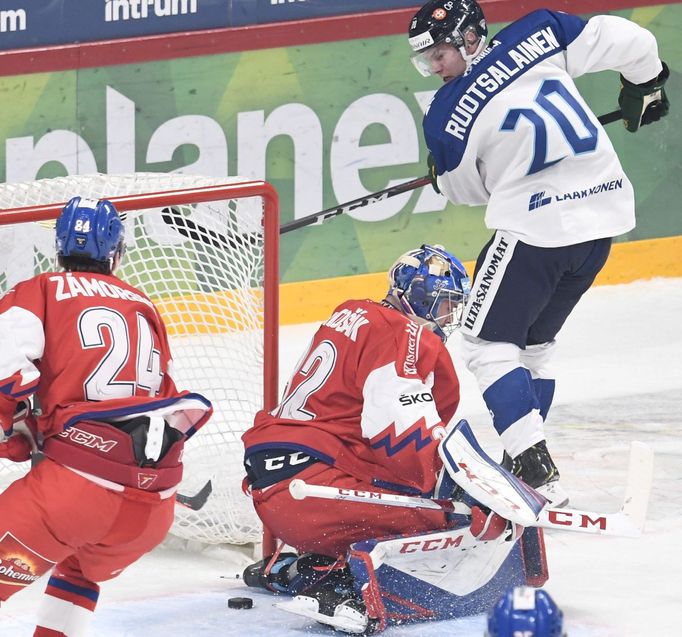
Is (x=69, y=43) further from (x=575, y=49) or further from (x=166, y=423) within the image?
(x=166, y=423)

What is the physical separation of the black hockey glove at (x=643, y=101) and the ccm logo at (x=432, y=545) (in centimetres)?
145

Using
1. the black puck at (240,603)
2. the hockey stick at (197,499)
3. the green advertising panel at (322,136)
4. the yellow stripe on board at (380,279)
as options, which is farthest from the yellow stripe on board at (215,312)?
the green advertising panel at (322,136)

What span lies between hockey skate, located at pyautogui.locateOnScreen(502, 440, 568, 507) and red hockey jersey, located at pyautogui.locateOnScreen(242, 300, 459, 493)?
1.05 feet

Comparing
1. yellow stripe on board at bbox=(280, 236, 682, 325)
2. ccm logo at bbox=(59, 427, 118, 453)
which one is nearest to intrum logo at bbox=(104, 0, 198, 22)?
yellow stripe on board at bbox=(280, 236, 682, 325)

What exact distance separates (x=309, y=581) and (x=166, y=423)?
72 centimetres

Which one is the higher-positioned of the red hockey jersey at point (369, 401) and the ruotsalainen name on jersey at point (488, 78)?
the ruotsalainen name on jersey at point (488, 78)

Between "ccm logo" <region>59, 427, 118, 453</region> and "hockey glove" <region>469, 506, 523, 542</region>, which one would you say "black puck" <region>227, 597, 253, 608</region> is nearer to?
"hockey glove" <region>469, 506, 523, 542</region>

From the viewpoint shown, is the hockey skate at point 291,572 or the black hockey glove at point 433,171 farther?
the black hockey glove at point 433,171

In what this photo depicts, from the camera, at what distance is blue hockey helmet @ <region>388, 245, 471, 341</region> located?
3.68 m

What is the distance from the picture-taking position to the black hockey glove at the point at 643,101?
4.30m

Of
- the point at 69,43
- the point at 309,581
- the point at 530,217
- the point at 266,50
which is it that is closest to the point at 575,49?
the point at 530,217

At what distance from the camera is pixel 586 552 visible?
4.07 metres

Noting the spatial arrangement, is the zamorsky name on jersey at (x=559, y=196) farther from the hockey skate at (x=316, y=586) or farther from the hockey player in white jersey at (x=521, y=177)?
the hockey skate at (x=316, y=586)

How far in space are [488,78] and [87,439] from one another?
60.9 inches
